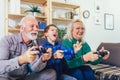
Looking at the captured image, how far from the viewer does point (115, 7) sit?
4.76 meters

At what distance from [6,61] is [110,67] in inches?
66.4

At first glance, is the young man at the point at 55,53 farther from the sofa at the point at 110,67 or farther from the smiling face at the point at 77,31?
the smiling face at the point at 77,31

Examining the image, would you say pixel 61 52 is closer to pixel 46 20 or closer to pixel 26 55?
pixel 26 55

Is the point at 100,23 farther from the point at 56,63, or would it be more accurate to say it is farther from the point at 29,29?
the point at 29,29

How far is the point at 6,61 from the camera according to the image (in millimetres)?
1575

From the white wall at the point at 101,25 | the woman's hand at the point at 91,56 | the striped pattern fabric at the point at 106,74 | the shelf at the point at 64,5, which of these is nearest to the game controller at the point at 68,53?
the woman's hand at the point at 91,56

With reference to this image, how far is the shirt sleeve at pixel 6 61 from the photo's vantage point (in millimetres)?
1500

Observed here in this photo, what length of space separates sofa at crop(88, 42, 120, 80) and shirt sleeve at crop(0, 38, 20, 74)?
127 centimetres

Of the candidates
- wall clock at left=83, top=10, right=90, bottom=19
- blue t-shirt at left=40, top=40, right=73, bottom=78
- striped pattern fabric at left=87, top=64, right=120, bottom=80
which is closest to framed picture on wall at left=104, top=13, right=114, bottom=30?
wall clock at left=83, top=10, right=90, bottom=19

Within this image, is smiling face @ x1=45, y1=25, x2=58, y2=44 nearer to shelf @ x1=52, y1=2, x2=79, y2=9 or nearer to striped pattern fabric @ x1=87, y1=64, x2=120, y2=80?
striped pattern fabric @ x1=87, y1=64, x2=120, y2=80

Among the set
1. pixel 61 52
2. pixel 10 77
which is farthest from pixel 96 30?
pixel 10 77

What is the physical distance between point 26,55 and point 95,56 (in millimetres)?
949

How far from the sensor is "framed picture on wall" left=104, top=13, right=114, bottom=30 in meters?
4.60

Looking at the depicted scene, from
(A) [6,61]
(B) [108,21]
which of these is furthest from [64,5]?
(A) [6,61]
